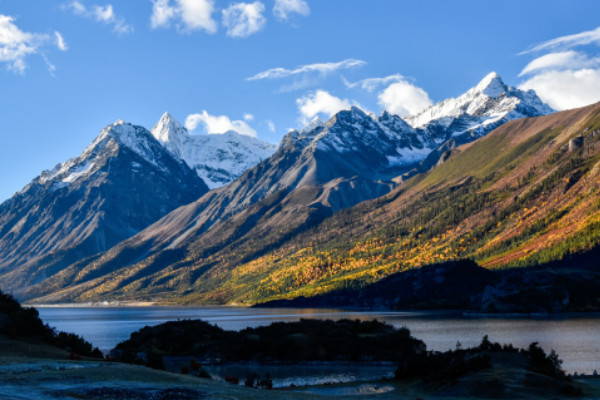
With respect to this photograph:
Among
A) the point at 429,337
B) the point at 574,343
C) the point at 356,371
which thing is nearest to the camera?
the point at 356,371

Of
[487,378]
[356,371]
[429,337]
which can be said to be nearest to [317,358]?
[356,371]

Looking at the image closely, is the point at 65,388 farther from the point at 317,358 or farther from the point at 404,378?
the point at 317,358

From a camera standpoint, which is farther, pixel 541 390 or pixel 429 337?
pixel 429 337

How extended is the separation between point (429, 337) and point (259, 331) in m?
39.2

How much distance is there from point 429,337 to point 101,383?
105 m

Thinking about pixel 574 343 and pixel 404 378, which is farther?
pixel 574 343

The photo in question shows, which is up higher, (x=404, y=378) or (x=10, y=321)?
(x=10, y=321)

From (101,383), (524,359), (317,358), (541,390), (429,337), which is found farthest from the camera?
(429,337)

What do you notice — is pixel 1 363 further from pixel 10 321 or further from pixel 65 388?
pixel 10 321

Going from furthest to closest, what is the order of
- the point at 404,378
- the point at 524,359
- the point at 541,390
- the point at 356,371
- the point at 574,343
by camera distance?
the point at 574,343 → the point at 356,371 → the point at 404,378 → the point at 524,359 → the point at 541,390

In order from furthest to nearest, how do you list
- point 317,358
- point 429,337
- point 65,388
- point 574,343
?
1. point 429,337
2. point 574,343
3. point 317,358
4. point 65,388

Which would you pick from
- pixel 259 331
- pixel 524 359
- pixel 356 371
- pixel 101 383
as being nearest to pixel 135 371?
pixel 101 383

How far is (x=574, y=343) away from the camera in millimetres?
116188

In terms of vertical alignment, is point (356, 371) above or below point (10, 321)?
below
